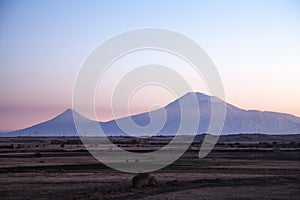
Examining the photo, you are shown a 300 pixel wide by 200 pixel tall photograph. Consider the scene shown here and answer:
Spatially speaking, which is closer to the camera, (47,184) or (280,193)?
(280,193)

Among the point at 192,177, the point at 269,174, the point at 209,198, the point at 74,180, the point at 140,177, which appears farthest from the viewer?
the point at 269,174

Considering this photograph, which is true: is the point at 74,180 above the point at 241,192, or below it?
above

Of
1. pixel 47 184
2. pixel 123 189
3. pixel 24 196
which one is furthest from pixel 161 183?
pixel 24 196

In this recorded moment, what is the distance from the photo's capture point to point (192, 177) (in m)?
44.2

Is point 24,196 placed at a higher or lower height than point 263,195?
higher

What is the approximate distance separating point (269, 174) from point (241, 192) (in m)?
14.8

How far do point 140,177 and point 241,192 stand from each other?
754 centimetres

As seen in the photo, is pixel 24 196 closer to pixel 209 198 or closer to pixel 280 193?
pixel 209 198

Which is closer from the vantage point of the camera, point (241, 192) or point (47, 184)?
point (241, 192)

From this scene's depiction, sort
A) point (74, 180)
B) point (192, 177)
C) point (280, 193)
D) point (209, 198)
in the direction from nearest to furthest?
point (209, 198)
point (280, 193)
point (74, 180)
point (192, 177)

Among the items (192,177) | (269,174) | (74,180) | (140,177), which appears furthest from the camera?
(269,174)

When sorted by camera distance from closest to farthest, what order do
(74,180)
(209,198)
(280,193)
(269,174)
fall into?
(209,198) → (280,193) → (74,180) → (269,174)

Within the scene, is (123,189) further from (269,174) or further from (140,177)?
(269,174)

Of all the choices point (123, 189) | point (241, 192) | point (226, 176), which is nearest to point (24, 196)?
point (123, 189)
